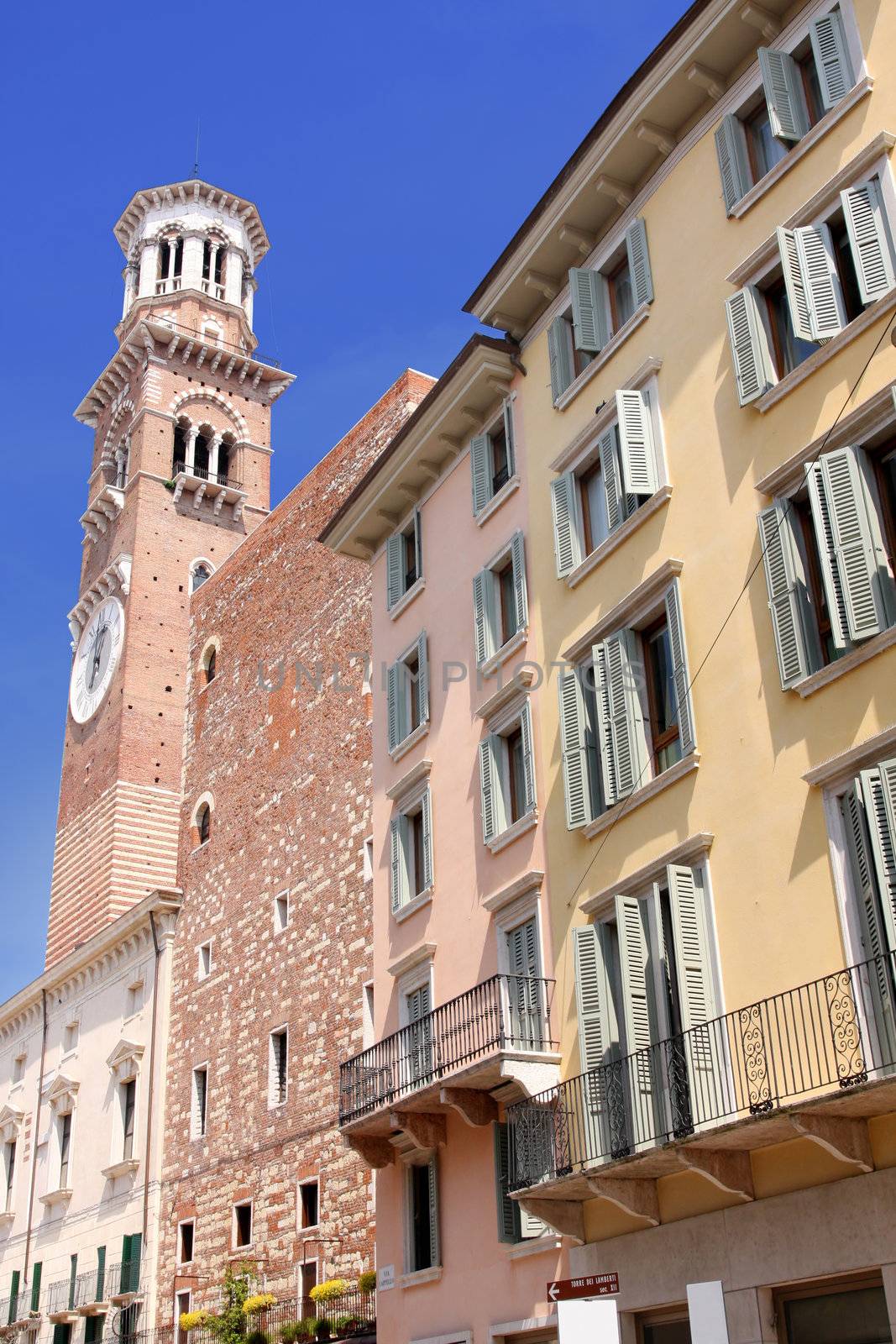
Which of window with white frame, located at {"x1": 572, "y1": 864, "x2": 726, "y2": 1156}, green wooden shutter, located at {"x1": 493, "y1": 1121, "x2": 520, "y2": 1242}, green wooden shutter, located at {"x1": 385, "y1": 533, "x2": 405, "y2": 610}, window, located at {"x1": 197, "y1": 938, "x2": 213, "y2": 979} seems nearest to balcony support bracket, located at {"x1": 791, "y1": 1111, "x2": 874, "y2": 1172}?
window with white frame, located at {"x1": 572, "y1": 864, "x2": 726, "y2": 1156}

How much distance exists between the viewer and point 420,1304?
57.4 ft

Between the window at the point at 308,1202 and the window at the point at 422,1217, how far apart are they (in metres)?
7.08

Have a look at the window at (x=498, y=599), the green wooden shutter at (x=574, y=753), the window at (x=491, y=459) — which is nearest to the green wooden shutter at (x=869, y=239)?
the green wooden shutter at (x=574, y=753)

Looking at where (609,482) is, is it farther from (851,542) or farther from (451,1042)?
(451,1042)

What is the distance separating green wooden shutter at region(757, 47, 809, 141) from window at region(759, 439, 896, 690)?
3.74 metres

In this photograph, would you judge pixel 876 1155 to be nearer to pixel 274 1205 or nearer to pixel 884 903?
pixel 884 903

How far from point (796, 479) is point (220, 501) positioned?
3896cm

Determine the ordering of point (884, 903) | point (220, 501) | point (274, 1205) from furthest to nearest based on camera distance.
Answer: point (220, 501) < point (274, 1205) < point (884, 903)

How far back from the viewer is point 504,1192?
16188mm

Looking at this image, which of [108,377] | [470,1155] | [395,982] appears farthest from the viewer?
[108,377]

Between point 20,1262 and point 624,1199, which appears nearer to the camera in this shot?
point 624,1199

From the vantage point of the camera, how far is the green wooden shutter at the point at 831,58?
45.0ft

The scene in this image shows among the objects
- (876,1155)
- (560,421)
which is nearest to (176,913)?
(560,421)

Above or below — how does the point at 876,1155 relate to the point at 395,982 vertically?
below
